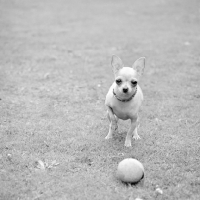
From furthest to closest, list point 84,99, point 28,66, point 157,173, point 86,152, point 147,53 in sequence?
1. point 147,53
2. point 28,66
3. point 84,99
4. point 86,152
5. point 157,173

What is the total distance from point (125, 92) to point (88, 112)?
211 cm

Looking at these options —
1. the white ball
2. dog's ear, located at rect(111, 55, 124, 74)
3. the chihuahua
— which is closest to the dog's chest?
the chihuahua

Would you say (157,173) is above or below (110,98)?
below

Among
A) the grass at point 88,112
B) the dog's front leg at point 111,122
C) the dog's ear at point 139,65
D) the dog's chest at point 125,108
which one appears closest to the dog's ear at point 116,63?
the dog's ear at point 139,65

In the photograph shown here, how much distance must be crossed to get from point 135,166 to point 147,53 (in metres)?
7.54

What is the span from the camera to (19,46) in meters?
11.6

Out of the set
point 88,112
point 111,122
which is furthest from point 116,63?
point 88,112

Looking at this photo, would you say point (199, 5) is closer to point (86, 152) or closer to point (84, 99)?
point (84, 99)

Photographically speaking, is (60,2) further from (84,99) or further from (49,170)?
(49,170)

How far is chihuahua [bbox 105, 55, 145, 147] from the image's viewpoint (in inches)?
192

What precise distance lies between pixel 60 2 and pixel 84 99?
55.4 feet

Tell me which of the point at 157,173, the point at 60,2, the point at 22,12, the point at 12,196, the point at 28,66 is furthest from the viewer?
the point at 60,2

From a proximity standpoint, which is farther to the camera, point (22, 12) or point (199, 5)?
point (199, 5)

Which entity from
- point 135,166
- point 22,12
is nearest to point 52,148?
point 135,166
